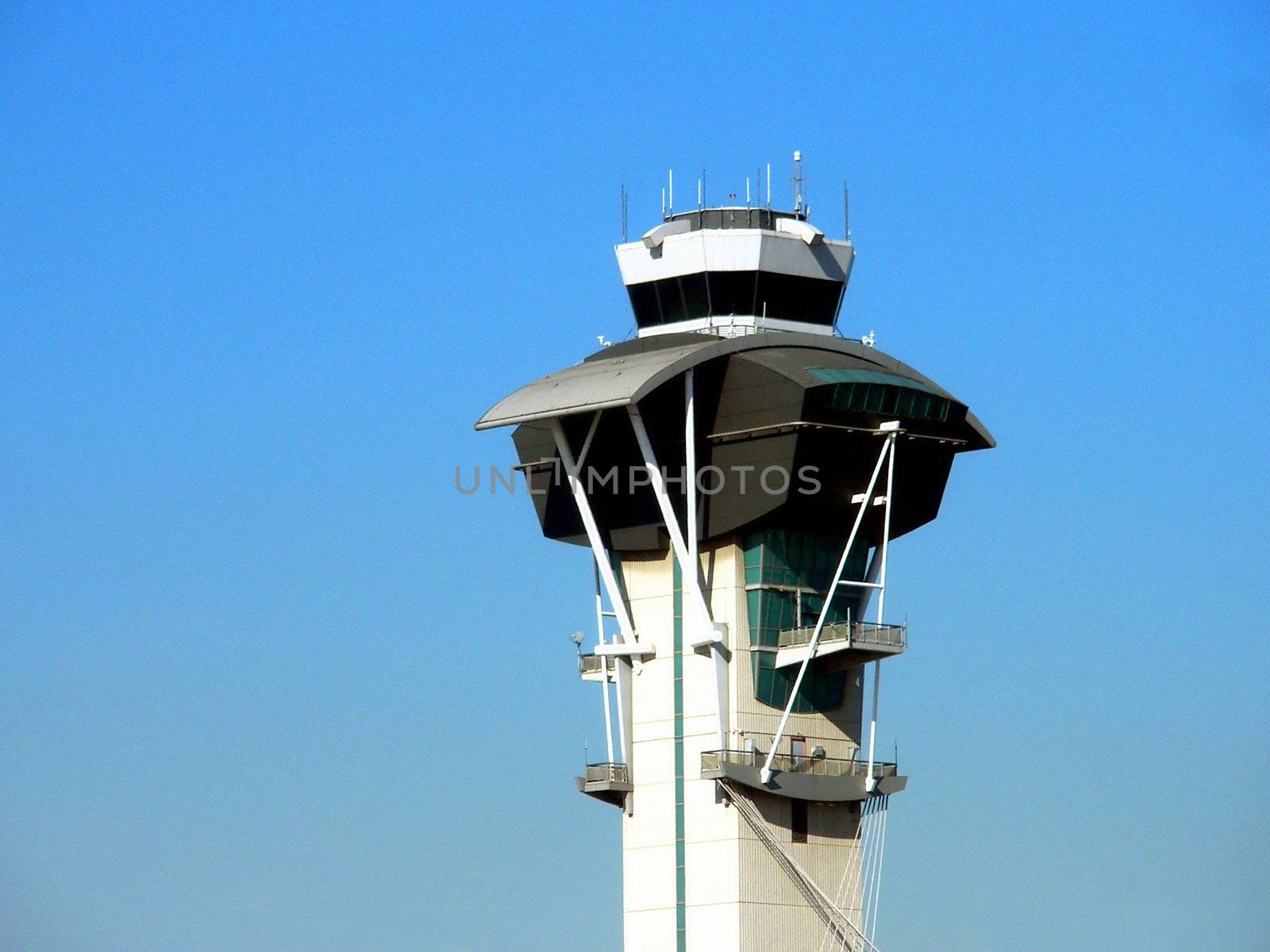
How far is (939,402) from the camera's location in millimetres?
114562

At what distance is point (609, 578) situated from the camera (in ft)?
382

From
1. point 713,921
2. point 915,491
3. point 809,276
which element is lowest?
point 713,921

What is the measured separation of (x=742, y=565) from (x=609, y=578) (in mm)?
4816

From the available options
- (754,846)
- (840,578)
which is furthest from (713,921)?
(840,578)

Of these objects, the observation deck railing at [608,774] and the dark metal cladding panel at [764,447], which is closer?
the dark metal cladding panel at [764,447]

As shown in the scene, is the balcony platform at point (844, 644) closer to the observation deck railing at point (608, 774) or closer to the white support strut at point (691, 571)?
the white support strut at point (691, 571)

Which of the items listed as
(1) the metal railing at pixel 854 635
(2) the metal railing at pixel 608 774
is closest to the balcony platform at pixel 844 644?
(1) the metal railing at pixel 854 635

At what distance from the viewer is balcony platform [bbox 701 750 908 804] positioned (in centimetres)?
11250

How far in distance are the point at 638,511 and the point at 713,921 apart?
47.6ft

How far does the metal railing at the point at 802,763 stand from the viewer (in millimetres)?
112938

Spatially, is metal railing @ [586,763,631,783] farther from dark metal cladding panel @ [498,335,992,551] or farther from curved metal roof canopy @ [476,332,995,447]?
curved metal roof canopy @ [476,332,995,447]

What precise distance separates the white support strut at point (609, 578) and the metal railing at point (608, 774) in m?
0.32

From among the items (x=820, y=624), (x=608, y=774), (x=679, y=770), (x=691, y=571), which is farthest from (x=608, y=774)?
(x=820, y=624)

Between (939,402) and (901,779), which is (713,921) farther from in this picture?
(939,402)
